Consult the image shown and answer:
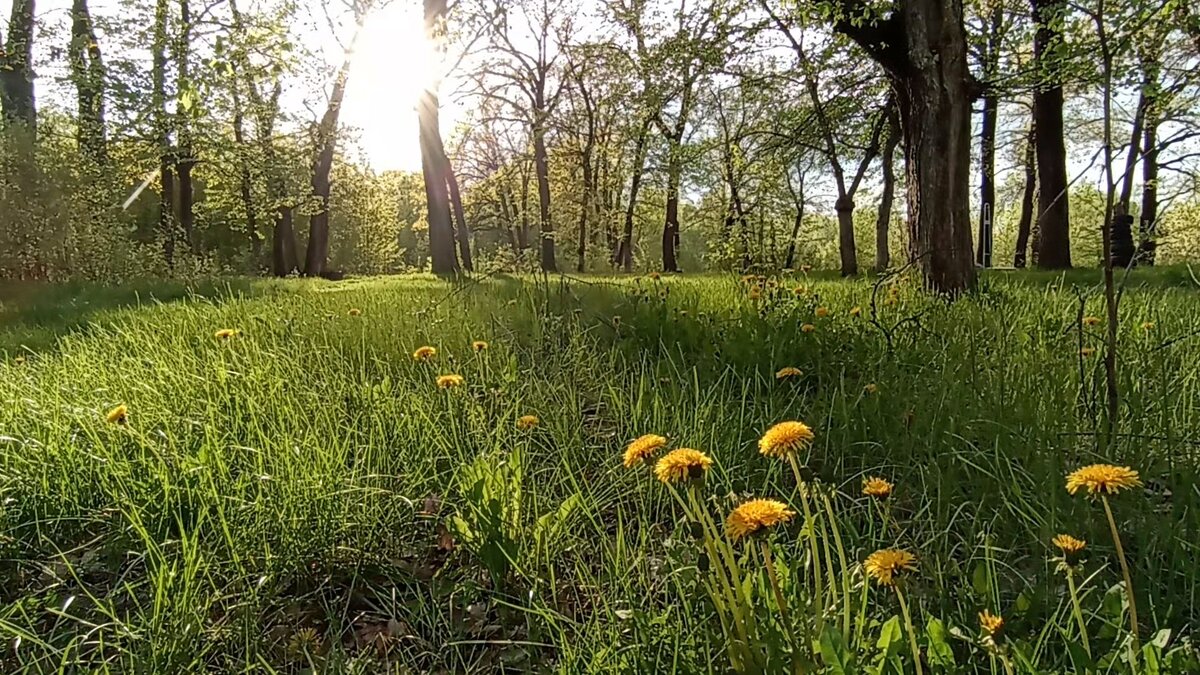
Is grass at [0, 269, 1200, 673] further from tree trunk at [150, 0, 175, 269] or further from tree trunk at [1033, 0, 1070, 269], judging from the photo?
tree trunk at [1033, 0, 1070, 269]

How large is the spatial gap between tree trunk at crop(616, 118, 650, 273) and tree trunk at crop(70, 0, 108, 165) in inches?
398

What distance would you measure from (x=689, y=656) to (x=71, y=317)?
20.7 feet

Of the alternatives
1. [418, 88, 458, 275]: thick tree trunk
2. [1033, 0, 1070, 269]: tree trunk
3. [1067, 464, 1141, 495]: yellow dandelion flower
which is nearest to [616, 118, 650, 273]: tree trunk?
[418, 88, 458, 275]: thick tree trunk

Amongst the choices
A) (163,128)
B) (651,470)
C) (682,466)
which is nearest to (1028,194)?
(651,470)

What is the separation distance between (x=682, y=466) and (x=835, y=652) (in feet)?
0.97

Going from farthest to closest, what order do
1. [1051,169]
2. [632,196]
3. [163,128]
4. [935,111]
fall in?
[632,196] → [163,128] → [1051,169] → [935,111]

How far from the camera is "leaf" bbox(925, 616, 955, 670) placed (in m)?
0.85

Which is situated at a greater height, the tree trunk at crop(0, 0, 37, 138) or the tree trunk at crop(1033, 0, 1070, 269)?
the tree trunk at crop(0, 0, 37, 138)

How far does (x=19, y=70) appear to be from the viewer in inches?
424

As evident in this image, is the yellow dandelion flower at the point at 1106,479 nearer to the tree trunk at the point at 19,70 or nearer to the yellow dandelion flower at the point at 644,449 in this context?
the yellow dandelion flower at the point at 644,449

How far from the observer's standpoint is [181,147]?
585 inches

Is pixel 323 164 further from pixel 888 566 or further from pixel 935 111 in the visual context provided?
pixel 888 566

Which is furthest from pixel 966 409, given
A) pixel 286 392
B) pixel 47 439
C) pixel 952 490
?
pixel 47 439

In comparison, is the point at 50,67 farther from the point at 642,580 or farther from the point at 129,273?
the point at 642,580
